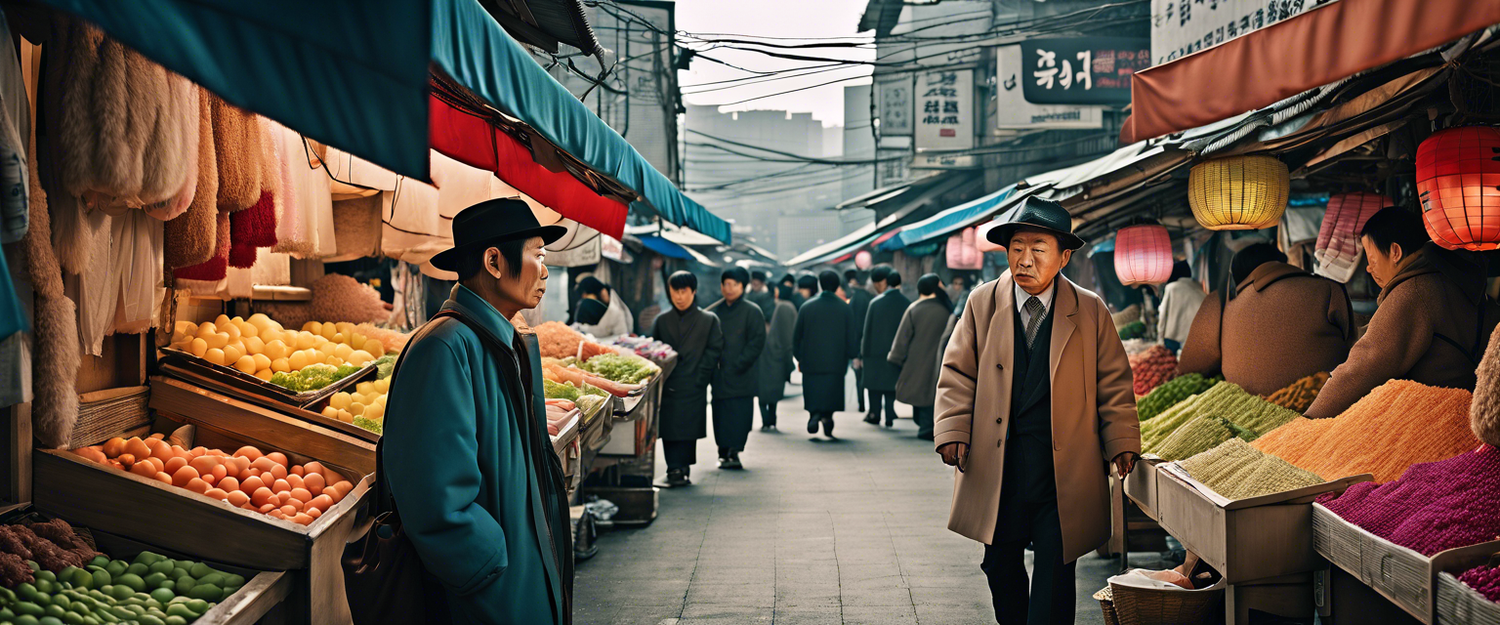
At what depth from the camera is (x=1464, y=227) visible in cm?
423

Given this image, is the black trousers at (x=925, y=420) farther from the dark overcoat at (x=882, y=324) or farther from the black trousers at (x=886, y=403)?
the black trousers at (x=886, y=403)

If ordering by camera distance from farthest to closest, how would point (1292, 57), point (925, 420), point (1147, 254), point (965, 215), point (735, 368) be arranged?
point (925, 420) < point (965, 215) < point (735, 368) < point (1147, 254) < point (1292, 57)

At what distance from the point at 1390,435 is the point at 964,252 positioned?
34.1 feet

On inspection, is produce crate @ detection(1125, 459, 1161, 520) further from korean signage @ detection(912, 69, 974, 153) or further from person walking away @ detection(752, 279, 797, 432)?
korean signage @ detection(912, 69, 974, 153)

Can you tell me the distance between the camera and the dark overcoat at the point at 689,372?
31.2 feet

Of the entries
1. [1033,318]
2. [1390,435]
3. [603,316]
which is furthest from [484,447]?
[603,316]

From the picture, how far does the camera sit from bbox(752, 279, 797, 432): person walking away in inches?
549

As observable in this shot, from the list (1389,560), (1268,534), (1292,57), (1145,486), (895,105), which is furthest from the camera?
(895,105)

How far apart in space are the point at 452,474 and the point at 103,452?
1.78 meters

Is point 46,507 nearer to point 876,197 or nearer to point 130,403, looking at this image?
point 130,403

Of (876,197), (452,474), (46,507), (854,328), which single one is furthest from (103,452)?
(876,197)

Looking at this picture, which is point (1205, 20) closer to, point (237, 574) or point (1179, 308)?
point (1179, 308)

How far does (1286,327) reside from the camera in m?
5.47

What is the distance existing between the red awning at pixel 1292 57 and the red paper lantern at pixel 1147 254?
3.35m
